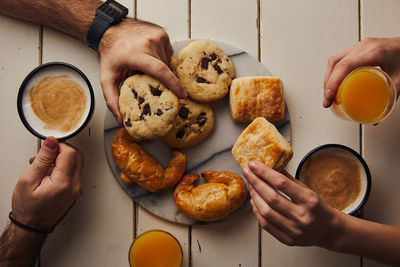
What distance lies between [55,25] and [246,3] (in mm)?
844

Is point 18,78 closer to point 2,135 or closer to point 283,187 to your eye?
point 2,135

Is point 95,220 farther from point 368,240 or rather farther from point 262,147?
point 368,240

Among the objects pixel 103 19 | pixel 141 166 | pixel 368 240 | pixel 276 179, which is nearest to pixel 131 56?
pixel 103 19

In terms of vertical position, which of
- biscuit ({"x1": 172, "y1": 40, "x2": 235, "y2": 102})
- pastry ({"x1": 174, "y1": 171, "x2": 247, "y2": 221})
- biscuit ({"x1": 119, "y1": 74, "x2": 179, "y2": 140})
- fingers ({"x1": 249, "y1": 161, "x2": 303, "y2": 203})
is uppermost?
biscuit ({"x1": 172, "y1": 40, "x2": 235, "y2": 102})

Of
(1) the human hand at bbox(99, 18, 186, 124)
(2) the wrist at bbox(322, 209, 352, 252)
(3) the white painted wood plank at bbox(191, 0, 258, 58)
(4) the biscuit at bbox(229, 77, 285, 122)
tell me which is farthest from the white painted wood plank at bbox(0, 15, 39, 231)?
(2) the wrist at bbox(322, 209, 352, 252)

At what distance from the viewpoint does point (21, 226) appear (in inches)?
54.1

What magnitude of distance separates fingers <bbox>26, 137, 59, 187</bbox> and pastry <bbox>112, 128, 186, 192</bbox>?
0.22 m

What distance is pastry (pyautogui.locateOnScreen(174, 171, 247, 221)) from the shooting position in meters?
1.38

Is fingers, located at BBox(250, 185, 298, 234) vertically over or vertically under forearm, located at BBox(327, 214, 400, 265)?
over

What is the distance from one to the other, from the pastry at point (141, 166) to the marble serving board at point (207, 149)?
55 millimetres

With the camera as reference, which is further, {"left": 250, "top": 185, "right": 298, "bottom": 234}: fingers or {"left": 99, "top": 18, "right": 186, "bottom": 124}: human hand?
Answer: {"left": 99, "top": 18, "right": 186, "bottom": 124}: human hand

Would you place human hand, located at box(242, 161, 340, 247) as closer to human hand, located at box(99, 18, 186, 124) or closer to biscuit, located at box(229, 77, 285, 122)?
biscuit, located at box(229, 77, 285, 122)

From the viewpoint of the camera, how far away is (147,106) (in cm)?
131

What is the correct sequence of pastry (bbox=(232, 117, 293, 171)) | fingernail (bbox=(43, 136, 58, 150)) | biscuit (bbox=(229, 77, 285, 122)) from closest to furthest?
pastry (bbox=(232, 117, 293, 171)) < fingernail (bbox=(43, 136, 58, 150)) < biscuit (bbox=(229, 77, 285, 122))
